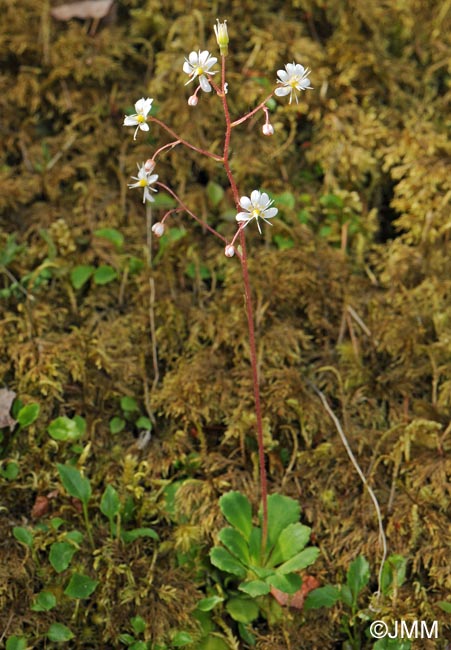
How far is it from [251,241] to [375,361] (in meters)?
0.62

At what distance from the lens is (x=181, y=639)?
1779mm

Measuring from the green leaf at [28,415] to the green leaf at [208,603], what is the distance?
684 millimetres

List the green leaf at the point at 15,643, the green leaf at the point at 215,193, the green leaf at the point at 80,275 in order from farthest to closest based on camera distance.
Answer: the green leaf at the point at 215,193
the green leaf at the point at 80,275
the green leaf at the point at 15,643

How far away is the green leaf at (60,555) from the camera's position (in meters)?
1.82

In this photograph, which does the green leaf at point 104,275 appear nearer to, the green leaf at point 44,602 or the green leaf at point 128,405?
the green leaf at point 128,405

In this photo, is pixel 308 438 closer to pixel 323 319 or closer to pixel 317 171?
pixel 323 319

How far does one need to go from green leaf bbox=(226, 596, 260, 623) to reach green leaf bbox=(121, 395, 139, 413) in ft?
2.11

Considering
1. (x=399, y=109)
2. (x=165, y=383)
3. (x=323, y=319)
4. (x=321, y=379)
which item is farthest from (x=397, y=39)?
(x=165, y=383)

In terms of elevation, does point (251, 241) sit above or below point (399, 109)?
below

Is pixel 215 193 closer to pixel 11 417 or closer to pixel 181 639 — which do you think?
pixel 11 417

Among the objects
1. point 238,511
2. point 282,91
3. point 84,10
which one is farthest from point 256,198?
point 84,10

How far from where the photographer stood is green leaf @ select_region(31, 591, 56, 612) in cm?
176

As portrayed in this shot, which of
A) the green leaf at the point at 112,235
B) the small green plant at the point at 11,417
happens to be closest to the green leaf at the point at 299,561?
the small green plant at the point at 11,417

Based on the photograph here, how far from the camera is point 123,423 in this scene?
7.22ft
